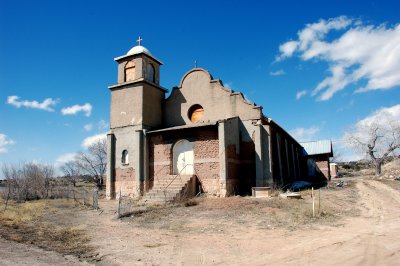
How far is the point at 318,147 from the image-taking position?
40000 millimetres

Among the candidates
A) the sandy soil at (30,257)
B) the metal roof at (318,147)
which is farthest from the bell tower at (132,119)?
the metal roof at (318,147)

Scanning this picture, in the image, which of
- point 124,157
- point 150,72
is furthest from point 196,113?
point 124,157

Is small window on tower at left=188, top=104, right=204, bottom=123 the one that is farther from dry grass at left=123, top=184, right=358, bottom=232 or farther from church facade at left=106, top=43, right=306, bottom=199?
dry grass at left=123, top=184, right=358, bottom=232

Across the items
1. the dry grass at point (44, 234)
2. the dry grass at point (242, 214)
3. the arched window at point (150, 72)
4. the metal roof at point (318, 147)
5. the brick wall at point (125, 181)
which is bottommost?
the dry grass at point (44, 234)

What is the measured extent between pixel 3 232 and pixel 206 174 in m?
12.5

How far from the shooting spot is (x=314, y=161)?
39844 mm

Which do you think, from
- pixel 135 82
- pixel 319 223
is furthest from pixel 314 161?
pixel 319 223

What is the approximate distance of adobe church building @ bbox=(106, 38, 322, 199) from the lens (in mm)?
22781

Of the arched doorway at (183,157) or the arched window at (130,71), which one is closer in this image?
the arched doorway at (183,157)

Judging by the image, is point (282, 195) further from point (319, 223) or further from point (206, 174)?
point (319, 223)

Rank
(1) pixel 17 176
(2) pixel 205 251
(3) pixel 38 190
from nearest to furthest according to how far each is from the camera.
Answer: (2) pixel 205 251
(3) pixel 38 190
(1) pixel 17 176

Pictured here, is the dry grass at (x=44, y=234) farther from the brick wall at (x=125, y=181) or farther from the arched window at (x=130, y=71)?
the arched window at (x=130, y=71)

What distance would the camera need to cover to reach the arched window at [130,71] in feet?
88.1

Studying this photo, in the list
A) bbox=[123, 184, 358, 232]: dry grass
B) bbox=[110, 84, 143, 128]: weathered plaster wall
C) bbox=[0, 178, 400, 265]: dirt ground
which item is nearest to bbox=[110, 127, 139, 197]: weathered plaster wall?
bbox=[110, 84, 143, 128]: weathered plaster wall
